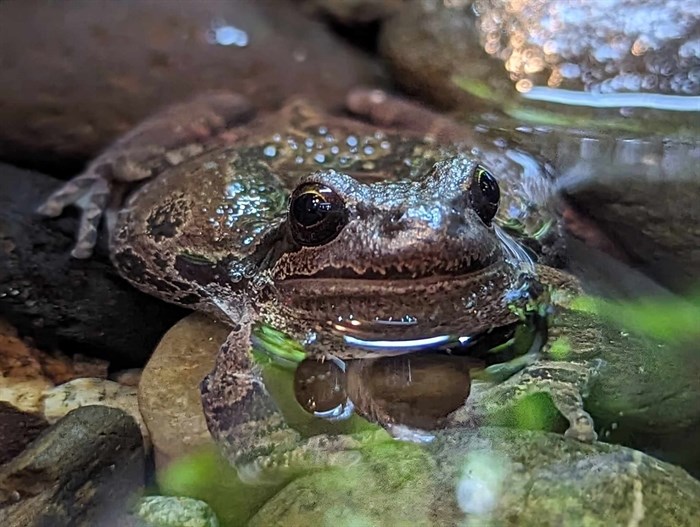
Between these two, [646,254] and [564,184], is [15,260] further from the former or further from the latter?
[646,254]

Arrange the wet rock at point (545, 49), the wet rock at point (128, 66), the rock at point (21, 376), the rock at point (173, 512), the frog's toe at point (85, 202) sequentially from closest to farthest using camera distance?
the rock at point (173, 512), the rock at point (21, 376), the frog's toe at point (85, 202), the wet rock at point (545, 49), the wet rock at point (128, 66)

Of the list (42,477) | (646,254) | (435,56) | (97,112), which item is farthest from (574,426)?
(97,112)

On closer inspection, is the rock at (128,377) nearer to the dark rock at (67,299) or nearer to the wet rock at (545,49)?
the dark rock at (67,299)

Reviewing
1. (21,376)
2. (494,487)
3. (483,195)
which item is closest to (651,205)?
(483,195)

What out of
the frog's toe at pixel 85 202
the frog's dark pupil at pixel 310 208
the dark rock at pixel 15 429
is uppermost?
the frog's dark pupil at pixel 310 208

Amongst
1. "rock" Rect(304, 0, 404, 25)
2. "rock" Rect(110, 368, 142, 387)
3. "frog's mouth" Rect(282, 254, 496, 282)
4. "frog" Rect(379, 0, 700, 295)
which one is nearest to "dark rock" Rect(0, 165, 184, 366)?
"rock" Rect(110, 368, 142, 387)

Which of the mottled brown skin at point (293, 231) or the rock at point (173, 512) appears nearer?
the rock at point (173, 512)

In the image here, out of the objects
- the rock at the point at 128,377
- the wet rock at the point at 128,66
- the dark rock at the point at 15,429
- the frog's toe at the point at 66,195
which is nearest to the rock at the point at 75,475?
the dark rock at the point at 15,429
